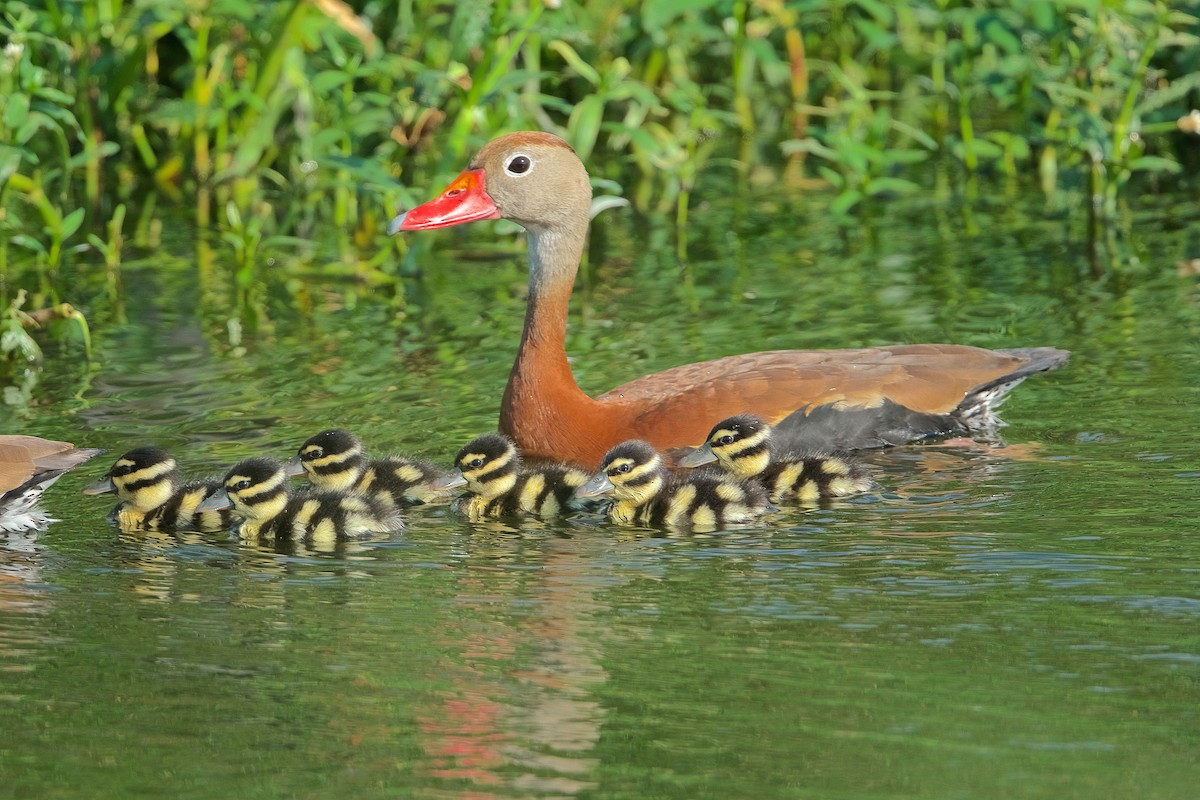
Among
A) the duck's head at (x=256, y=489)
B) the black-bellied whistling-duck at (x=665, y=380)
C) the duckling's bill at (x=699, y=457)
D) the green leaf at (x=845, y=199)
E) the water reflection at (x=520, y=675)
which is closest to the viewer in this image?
the water reflection at (x=520, y=675)

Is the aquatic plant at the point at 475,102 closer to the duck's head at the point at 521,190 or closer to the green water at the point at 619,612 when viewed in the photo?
the green water at the point at 619,612

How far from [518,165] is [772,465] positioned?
5.69 feet

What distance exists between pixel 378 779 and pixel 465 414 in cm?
380

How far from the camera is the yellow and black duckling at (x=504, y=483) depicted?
23.0 ft

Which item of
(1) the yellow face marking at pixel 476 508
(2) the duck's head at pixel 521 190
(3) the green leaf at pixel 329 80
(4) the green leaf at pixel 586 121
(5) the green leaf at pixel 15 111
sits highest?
(3) the green leaf at pixel 329 80

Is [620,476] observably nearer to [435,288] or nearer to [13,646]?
[13,646]

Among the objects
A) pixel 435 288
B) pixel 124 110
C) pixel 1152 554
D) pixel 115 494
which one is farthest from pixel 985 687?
pixel 124 110

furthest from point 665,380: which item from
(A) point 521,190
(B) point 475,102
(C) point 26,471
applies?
(B) point 475,102

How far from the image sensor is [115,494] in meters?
7.19

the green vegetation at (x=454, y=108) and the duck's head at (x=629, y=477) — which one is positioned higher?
the green vegetation at (x=454, y=108)

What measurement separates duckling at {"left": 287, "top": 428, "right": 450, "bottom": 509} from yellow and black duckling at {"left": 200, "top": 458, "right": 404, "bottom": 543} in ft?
0.98

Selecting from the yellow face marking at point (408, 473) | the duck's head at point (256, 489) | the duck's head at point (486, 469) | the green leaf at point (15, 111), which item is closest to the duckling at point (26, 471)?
the duck's head at point (256, 489)

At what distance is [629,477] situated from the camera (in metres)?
6.86

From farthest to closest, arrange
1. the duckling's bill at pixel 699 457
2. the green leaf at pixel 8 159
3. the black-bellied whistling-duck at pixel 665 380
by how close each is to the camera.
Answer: the green leaf at pixel 8 159, the black-bellied whistling-duck at pixel 665 380, the duckling's bill at pixel 699 457
